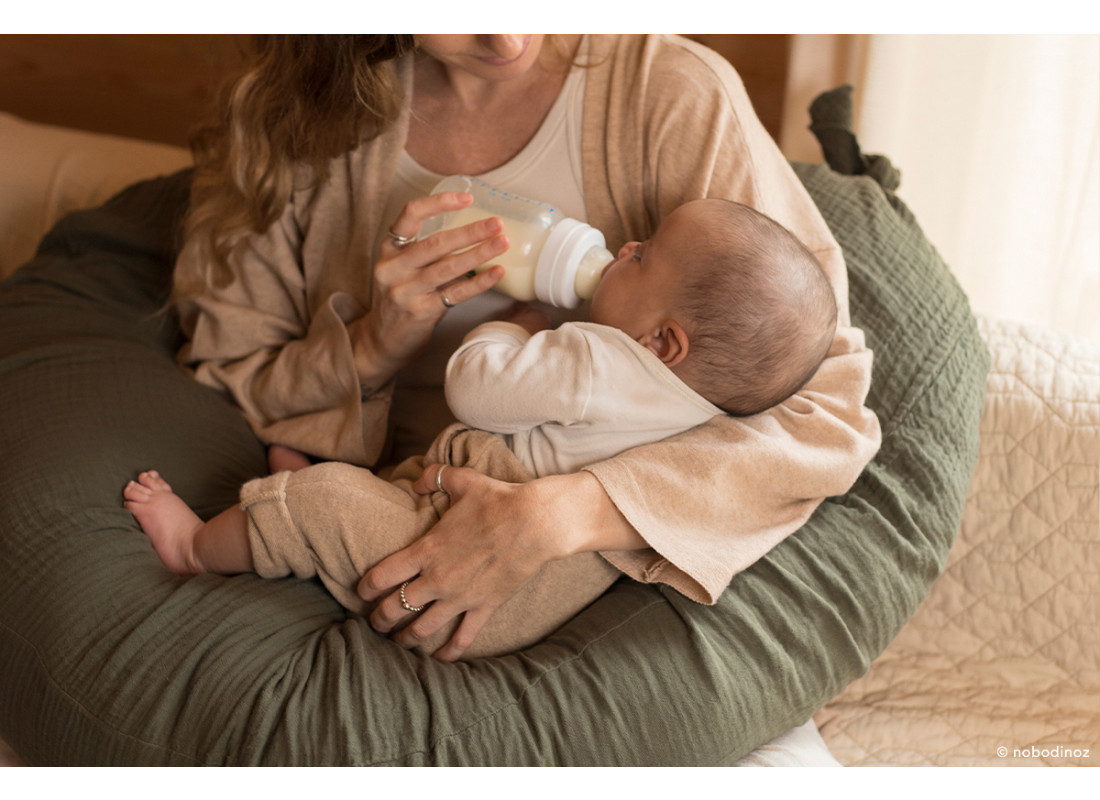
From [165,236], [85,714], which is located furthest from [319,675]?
[165,236]

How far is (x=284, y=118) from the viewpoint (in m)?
1.30

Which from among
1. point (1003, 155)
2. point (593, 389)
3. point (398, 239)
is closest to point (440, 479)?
point (593, 389)

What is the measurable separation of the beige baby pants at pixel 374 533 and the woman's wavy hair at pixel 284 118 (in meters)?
0.48

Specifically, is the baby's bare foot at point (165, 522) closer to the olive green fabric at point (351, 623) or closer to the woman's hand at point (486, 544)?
the olive green fabric at point (351, 623)

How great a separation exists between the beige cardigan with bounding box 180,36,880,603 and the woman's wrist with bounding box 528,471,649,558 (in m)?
0.02

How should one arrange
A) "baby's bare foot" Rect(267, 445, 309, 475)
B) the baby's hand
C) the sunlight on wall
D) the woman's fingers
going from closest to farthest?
the woman's fingers
the baby's hand
"baby's bare foot" Rect(267, 445, 309, 475)
the sunlight on wall

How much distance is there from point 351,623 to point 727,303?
555 millimetres

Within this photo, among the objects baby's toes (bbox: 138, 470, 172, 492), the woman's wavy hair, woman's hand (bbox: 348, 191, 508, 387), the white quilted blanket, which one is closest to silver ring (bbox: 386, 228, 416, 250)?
woman's hand (bbox: 348, 191, 508, 387)

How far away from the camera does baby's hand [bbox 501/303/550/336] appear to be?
3.93ft

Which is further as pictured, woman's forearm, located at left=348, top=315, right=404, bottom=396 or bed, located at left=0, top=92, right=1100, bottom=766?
woman's forearm, located at left=348, top=315, right=404, bottom=396

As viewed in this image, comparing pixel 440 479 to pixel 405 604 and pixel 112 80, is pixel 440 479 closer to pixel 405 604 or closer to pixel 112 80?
pixel 405 604

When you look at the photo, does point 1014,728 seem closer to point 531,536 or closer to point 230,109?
point 531,536

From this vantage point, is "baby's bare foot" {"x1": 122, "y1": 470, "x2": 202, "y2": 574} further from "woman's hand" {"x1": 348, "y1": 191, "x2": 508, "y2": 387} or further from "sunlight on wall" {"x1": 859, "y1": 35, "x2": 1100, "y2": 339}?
"sunlight on wall" {"x1": 859, "y1": 35, "x2": 1100, "y2": 339}
